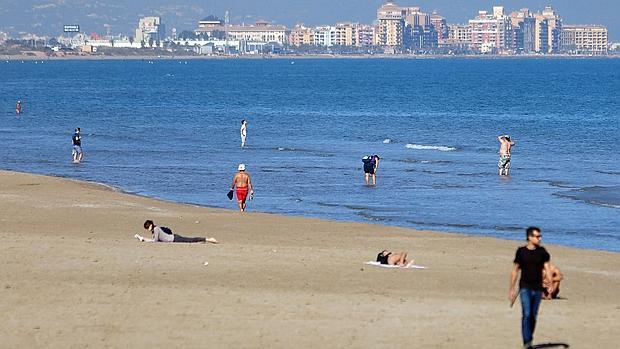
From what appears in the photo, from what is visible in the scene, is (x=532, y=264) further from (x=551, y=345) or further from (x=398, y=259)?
(x=398, y=259)

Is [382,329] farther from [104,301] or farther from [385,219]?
[385,219]

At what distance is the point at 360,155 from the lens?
5009 centimetres

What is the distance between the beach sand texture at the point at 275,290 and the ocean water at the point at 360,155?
3.57m

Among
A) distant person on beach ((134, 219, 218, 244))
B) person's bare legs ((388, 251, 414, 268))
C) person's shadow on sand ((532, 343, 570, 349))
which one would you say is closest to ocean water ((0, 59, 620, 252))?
distant person on beach ((134, 219, 218, 244))

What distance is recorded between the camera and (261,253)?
70.0 ft

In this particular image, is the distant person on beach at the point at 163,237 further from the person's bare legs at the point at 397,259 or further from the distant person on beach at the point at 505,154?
the distant person on beach at the point at 505,154

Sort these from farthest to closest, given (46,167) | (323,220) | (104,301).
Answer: (46,167), (323,220), (104,301)

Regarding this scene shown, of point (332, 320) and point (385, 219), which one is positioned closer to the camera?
point (332, 320)

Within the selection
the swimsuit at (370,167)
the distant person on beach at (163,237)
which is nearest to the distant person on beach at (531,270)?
the distant person on beach at (163,237)

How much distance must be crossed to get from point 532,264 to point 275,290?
517 centimetres

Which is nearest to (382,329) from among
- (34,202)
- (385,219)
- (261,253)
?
(261,253)

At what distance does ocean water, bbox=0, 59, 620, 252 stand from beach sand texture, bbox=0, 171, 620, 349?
357 cm

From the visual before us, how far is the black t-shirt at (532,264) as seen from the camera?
13.5 m

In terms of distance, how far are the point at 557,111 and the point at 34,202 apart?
6578 centimetres
